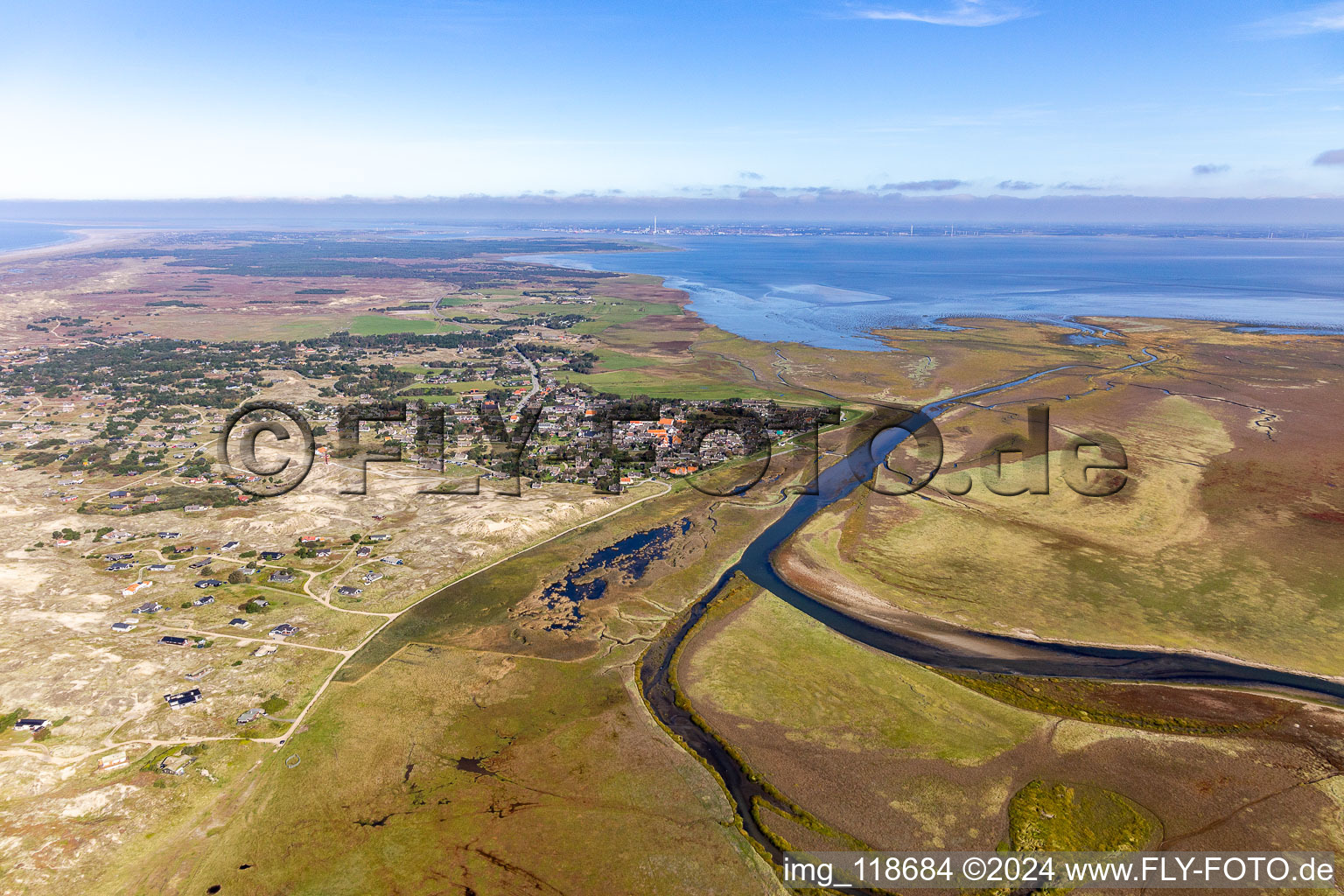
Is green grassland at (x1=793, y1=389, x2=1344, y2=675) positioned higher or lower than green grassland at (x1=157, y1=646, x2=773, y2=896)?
higher

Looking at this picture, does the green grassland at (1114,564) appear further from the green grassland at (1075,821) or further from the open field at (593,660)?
the green grassland at (1075,821)

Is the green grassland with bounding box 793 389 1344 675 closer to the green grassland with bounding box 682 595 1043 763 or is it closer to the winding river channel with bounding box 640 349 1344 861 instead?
the winding river channel with bounding box 640 349 1344 861

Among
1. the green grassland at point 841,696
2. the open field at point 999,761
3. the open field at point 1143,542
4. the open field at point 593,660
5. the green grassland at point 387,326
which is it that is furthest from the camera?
the green grassland at point 387,326

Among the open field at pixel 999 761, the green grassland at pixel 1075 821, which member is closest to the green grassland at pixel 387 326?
the open field at pixel 999 761

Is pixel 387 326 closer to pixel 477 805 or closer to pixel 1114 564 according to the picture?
pixel 477 805

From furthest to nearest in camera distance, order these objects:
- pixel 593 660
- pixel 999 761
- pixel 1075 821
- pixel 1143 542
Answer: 1. pixel 1143 542
2. pixel 593 660
3. pixel 999 761
4. pixel 1075 821

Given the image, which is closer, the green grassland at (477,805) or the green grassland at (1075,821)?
the green grassland at (477,805)

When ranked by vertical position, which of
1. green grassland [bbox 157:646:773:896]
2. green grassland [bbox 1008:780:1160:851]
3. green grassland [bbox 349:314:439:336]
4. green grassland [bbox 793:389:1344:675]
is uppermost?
green grassland [bbox 349:314:439:336]

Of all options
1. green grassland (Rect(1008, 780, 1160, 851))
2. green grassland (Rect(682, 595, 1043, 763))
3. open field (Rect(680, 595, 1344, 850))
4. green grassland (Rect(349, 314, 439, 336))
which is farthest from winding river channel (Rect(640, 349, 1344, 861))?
green grassland (Rect(349, 314, 439, 336))

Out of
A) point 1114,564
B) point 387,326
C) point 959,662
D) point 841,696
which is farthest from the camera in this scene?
point 387,326

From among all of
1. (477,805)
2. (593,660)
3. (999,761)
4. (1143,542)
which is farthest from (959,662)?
(477,805)

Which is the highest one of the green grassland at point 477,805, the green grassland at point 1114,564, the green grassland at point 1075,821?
the green grassland at point 1114,564

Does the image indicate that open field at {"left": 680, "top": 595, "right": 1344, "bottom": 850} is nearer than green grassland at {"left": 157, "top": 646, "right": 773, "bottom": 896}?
No

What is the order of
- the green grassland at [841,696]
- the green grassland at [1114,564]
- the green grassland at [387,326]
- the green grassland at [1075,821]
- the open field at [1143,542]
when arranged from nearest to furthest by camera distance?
the green grassland at [1075,821], the green grassland at [841,696], the green grassland at [1114,564], the open field at [1143,542], the green grassland at [387,326]
